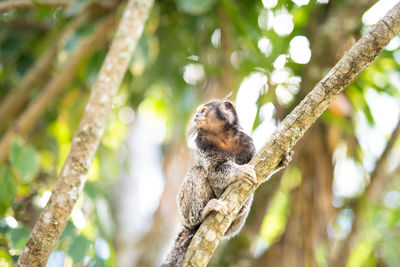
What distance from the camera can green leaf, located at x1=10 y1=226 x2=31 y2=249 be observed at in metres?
3.24

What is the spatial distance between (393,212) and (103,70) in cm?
540

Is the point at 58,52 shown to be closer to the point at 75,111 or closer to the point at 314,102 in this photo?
the point at 75,111

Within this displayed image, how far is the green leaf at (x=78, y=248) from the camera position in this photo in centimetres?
347

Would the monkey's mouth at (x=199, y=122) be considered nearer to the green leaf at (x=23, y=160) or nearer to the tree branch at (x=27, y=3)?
the green leaf at (x=23, y=160)

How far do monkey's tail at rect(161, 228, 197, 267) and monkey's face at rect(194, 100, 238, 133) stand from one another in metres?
0.99

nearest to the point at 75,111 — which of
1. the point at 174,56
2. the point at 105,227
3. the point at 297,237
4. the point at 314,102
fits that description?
the point at 174,56

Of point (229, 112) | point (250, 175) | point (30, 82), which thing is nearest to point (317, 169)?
point (229, 112)

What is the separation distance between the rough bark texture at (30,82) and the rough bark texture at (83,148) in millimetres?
1758

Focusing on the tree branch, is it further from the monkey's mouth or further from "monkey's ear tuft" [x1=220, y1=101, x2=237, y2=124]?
"monkey's ear tuft" [x1=220, y1=101, x2=237, y2=124]

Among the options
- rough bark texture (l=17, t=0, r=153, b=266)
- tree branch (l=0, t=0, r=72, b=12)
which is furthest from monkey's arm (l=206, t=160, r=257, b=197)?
tree branch (l=0, t=0, r=72, b=12)

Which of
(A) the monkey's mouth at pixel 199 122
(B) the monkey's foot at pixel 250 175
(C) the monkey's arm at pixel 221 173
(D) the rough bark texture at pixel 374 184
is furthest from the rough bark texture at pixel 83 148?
(D) the rough bark texture at pixel 374 184

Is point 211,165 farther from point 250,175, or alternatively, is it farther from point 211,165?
point 250,175

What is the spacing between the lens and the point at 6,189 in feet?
13.1

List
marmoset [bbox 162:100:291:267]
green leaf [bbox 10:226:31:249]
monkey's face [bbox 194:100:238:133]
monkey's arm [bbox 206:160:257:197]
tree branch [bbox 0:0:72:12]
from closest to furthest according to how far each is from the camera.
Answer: green leaf [bbox 10:226:31:249] → monkey's arm [bbox 206:160:257:197] → marmoset [bbox 162:100:291:267] → monkey's face [bbox 194:100:238:133] → tree branch [bbox 0:0:72:12]
